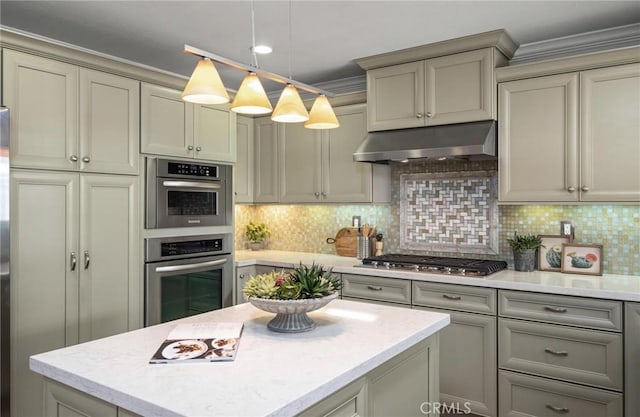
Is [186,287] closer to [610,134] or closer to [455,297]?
[455,297]

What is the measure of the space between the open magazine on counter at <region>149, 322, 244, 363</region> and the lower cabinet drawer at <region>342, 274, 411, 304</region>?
5.44 ft

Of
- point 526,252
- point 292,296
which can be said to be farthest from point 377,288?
point 292,296

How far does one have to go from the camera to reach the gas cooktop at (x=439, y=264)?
3.16m

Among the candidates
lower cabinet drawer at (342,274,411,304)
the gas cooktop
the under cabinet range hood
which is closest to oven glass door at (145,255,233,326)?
lower cabinet drawer at (342,274,411,304)

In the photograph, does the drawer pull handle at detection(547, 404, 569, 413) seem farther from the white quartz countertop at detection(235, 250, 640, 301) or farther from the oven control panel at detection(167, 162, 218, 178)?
the oven control panel at detection(167, 162, 218, 178)

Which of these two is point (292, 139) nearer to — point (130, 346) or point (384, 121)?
point (384, 121)

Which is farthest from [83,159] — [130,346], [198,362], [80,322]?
[198,362]

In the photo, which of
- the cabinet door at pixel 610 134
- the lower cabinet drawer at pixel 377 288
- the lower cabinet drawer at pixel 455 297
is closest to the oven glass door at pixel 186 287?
the lower cabinet drawer at pixel 377 288

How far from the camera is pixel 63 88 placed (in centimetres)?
290

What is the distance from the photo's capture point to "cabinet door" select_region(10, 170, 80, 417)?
269 centimetres

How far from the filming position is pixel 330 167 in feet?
13.4

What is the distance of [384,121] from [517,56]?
1049mm

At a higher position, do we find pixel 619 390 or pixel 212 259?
pixel 212 259

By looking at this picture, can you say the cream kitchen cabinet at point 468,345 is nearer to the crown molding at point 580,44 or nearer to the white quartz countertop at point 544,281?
the white quartz countertop at point 544,281
